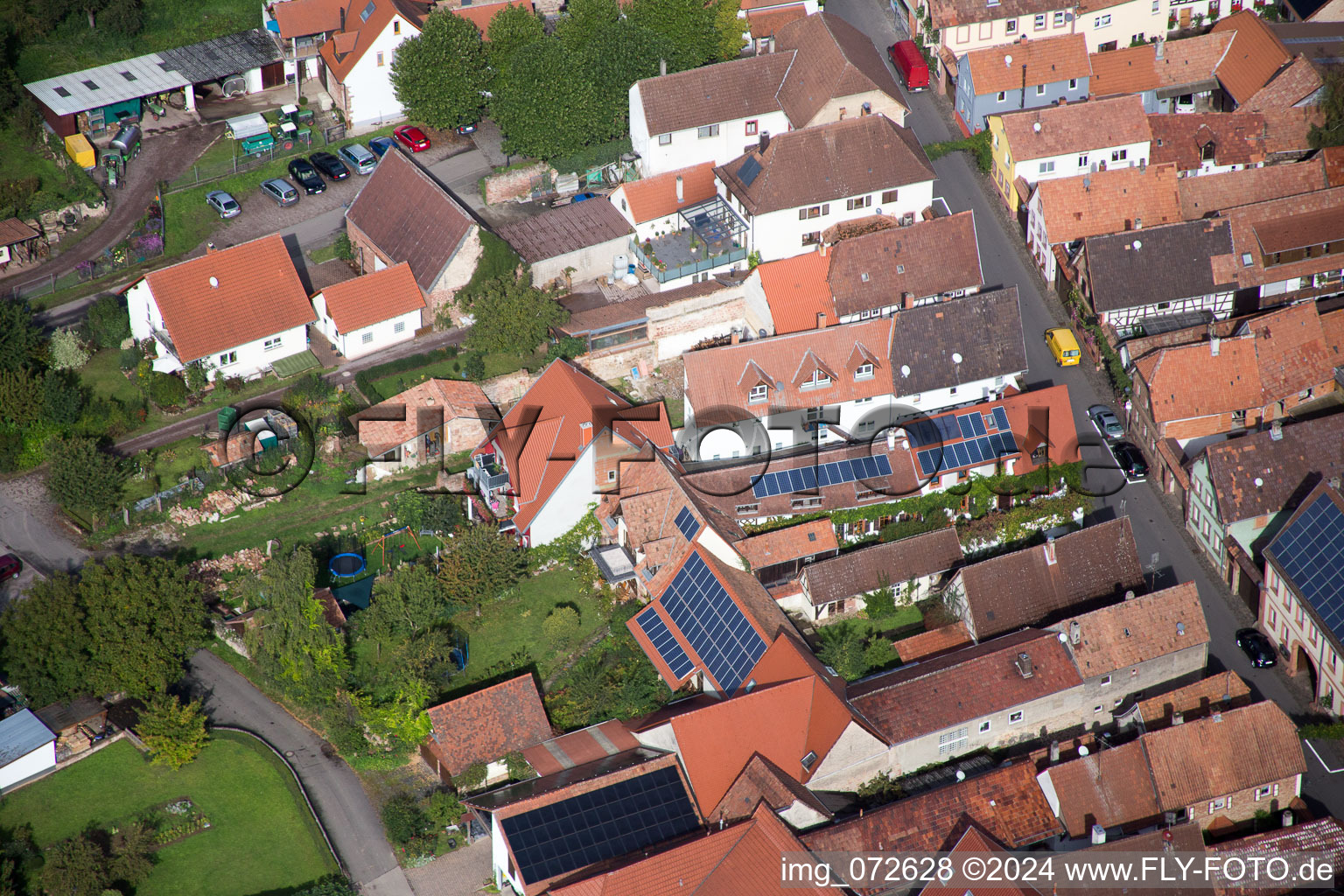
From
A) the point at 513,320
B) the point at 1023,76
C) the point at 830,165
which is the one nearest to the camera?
the point at 513,320

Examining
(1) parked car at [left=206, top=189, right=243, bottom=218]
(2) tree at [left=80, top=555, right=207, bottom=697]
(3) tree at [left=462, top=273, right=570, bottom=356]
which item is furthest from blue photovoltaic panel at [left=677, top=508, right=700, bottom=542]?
(1) parked car at [left=206, top=189, right=243, bottom=218]

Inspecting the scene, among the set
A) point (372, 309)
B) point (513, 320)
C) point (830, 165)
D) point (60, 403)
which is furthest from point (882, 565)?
point (60, 403)

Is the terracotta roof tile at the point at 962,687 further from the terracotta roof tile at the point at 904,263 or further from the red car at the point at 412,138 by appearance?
the red car at the point at 412,138

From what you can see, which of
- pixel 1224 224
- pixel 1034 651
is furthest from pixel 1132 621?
pixel 1224 224

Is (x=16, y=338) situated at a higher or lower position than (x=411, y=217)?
lower

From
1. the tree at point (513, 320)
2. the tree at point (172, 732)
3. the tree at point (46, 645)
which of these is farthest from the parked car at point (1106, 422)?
the tree at point (46, 645)

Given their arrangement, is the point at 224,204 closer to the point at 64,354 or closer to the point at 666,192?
the point at 64,354

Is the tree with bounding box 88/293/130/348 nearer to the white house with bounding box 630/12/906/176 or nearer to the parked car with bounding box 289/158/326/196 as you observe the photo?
the parked car with bounding box 289/158/326/196
